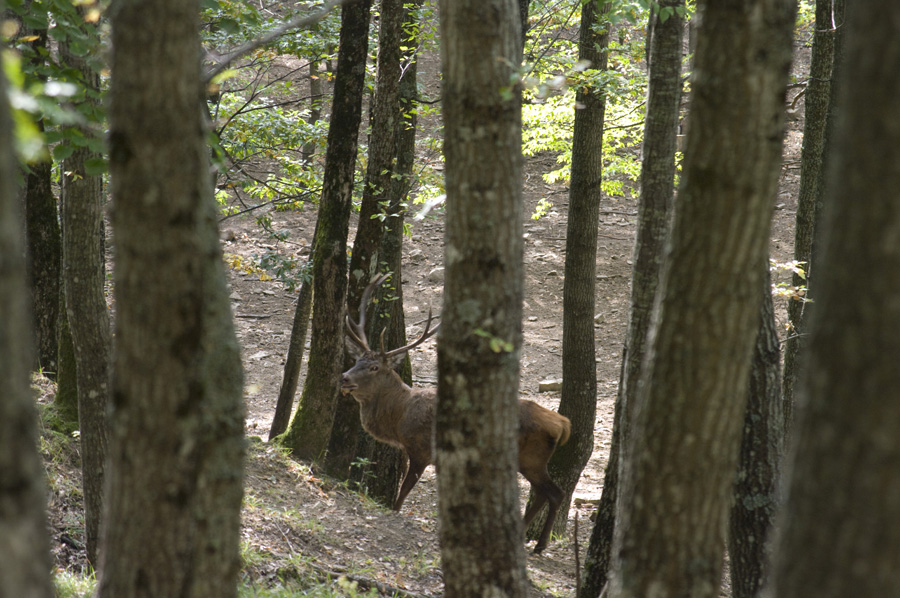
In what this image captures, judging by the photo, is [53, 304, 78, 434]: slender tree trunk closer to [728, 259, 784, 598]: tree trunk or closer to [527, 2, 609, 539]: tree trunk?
[527, 2, 609, 539]: tree trunk

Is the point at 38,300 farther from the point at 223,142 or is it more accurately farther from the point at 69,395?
the point at 223,142

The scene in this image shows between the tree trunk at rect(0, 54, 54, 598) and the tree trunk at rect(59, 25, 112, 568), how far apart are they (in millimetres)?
3314

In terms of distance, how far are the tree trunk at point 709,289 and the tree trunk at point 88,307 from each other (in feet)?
11.8

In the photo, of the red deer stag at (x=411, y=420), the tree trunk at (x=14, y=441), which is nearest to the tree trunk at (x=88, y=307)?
the tree trunk at (x=14, y=441)

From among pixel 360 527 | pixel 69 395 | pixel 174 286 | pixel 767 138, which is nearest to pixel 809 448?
pixel 767 138

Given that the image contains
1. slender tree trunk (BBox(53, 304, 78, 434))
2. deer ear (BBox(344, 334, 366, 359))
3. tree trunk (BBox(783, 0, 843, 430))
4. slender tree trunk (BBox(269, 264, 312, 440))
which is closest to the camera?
slender tree trunk (BBox(53, 304, 78, 434))

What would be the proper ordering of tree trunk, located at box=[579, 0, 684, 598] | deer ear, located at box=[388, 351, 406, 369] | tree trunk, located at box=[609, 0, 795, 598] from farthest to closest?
deer ear, located at box=[388, 351, 406, 369], tree trunk, located at box=[579, 0, 684, 598], tree trunk, located at box=[609, 0, 795, 598]

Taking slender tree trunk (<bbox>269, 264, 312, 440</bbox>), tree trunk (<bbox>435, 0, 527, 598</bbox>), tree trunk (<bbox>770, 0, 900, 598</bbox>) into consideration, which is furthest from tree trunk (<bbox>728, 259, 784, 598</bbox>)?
slender tree trunk (<bbox>269, 264, 312, 440</bbox>)

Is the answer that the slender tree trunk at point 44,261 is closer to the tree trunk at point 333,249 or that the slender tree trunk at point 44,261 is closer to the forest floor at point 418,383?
the forest floor at point 418,383

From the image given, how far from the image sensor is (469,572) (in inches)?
135

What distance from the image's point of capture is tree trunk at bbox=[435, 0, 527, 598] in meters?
3.28

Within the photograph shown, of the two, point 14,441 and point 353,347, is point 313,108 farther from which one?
point 14,441

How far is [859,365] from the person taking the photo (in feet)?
5.81

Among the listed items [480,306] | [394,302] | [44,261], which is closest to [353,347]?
[394,302]
